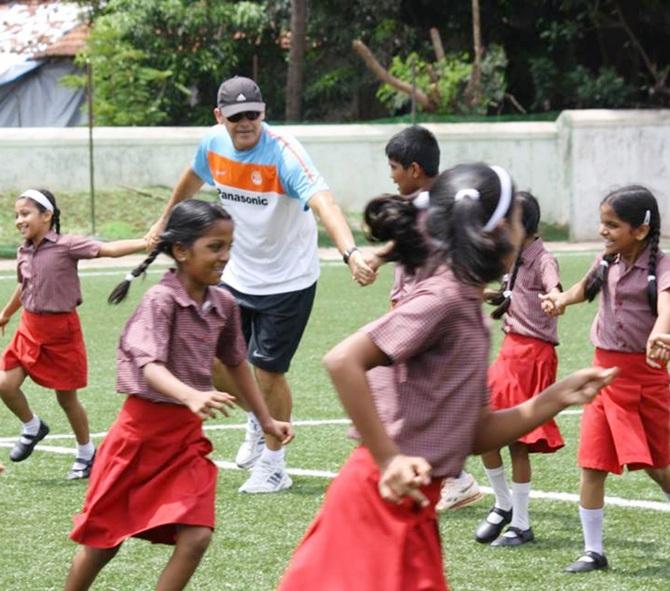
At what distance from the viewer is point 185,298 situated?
483cm

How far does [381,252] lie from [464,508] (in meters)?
3.09

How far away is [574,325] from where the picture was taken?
13.0 meters

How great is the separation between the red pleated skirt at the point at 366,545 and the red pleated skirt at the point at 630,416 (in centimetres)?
225

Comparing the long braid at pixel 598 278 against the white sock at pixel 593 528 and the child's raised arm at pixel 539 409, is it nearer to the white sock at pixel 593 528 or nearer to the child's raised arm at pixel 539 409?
the white sock at pixel 593 528

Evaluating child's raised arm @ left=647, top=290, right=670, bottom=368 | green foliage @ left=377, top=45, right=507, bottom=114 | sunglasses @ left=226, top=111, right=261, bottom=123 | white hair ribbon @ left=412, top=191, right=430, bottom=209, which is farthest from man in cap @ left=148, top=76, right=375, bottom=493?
green foliage @ left=377, top=45, right=507, bottom=114

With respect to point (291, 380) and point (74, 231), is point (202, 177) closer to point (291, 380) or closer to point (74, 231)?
point (291, 380)

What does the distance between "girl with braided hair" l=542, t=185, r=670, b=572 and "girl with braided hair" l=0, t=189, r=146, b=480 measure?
2639mm

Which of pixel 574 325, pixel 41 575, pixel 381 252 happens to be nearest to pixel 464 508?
A: pixel 41 575

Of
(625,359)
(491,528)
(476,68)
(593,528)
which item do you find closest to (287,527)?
(491,528)

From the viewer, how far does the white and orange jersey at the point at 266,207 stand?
721 cm

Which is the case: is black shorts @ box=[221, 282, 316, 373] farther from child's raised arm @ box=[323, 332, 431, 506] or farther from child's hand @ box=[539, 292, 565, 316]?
child's raised arm @ box=[323, 332, 431, 506]

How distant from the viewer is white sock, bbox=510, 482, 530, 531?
6.20 meters

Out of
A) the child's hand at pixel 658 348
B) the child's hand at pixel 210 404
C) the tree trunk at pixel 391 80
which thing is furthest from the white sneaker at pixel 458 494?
the tree trunk at pixel 391 80

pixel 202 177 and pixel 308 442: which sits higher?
pixel 202 177
